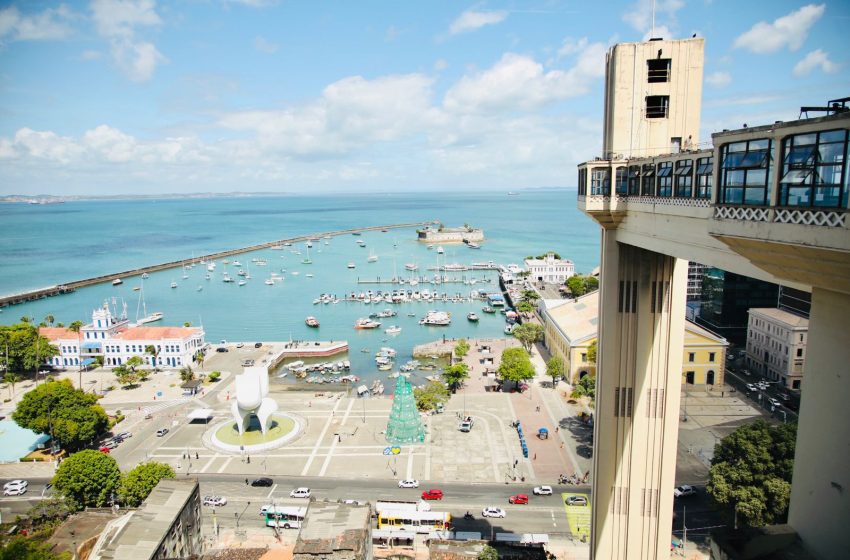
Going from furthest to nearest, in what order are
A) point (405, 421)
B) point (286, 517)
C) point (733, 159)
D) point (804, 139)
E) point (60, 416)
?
point (405, 421), point (60, 416), point (286, 517), point (733, 159), point (804, 139)

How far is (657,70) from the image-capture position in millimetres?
12477

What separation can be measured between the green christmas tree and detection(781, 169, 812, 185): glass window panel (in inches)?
1076

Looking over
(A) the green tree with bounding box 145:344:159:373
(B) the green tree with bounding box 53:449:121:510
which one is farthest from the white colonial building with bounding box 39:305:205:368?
(B) the green tree with bounding box 53:449:121:510

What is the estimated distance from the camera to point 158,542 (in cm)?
A: 1850

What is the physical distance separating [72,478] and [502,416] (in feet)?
76.5

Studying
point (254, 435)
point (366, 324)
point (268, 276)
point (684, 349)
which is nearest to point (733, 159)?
point (254, 435)

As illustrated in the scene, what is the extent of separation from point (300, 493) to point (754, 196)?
24996 mm

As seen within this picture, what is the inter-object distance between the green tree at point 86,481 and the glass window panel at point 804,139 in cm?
2809

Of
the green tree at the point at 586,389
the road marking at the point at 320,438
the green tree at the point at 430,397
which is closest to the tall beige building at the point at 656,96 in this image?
the road marking at the point at 320,438

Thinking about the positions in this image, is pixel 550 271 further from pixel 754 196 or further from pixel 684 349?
pixel 754 196

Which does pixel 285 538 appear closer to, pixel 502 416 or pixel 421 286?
pixel 502 416

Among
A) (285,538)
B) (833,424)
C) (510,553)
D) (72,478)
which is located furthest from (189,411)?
(833,424)

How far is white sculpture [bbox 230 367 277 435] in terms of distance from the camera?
31.8 m

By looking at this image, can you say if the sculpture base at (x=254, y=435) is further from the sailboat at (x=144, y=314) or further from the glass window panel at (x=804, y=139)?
the sailboat at (x=144, y=314)
